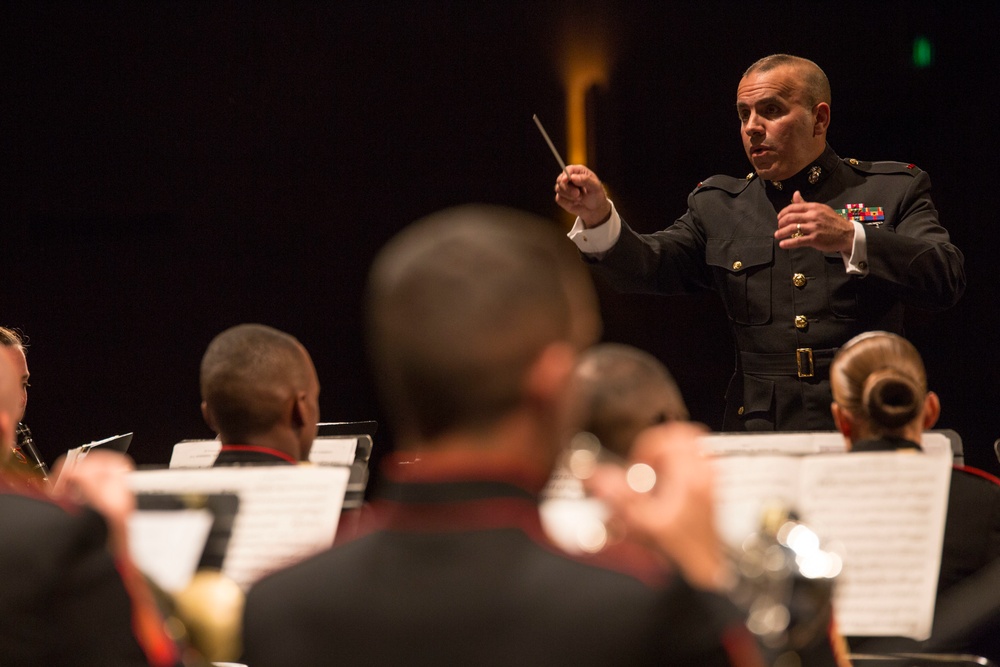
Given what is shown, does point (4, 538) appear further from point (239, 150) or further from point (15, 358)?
point (239, 150)

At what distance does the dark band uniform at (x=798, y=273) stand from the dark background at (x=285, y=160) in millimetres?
1350

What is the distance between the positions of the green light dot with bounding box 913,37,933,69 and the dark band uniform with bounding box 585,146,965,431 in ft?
4.45

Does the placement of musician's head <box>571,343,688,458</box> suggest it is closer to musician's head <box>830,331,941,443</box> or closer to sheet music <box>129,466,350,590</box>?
sheet music <box>129,466,350,590</box>

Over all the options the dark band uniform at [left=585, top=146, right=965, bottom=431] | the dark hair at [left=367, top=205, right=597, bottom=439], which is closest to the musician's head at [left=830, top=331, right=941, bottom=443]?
the dark band uniform at [left=585, top=146, right=965, bottom=431]

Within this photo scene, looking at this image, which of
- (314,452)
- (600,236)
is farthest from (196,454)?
(600,236)

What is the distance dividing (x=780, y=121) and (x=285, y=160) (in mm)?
2393

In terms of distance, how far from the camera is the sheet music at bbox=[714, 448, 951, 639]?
68.7 inches

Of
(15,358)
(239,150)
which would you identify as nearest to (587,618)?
(15,358)

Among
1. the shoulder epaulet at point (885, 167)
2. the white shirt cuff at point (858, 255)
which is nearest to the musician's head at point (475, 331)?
the white shirt cuff at point (858, 255)

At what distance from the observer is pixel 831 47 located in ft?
14.4

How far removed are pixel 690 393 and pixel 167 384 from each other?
217cm

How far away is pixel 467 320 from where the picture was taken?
92 centimetres

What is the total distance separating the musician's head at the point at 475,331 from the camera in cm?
92

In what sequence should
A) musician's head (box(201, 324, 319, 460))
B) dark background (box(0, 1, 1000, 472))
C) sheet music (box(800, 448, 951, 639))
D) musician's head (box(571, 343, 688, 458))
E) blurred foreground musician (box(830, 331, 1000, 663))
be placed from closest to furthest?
1. musician's head (box(571, 343, 688, 458))
2. sheet music (box(800, 448, 951, 639))
3. blurred foreground musician (box(830, 331, 1000, 663))
4. musician's head (box(201, 324, 319, 460))
5. dark background (box(0, 1, 1000, 472))
